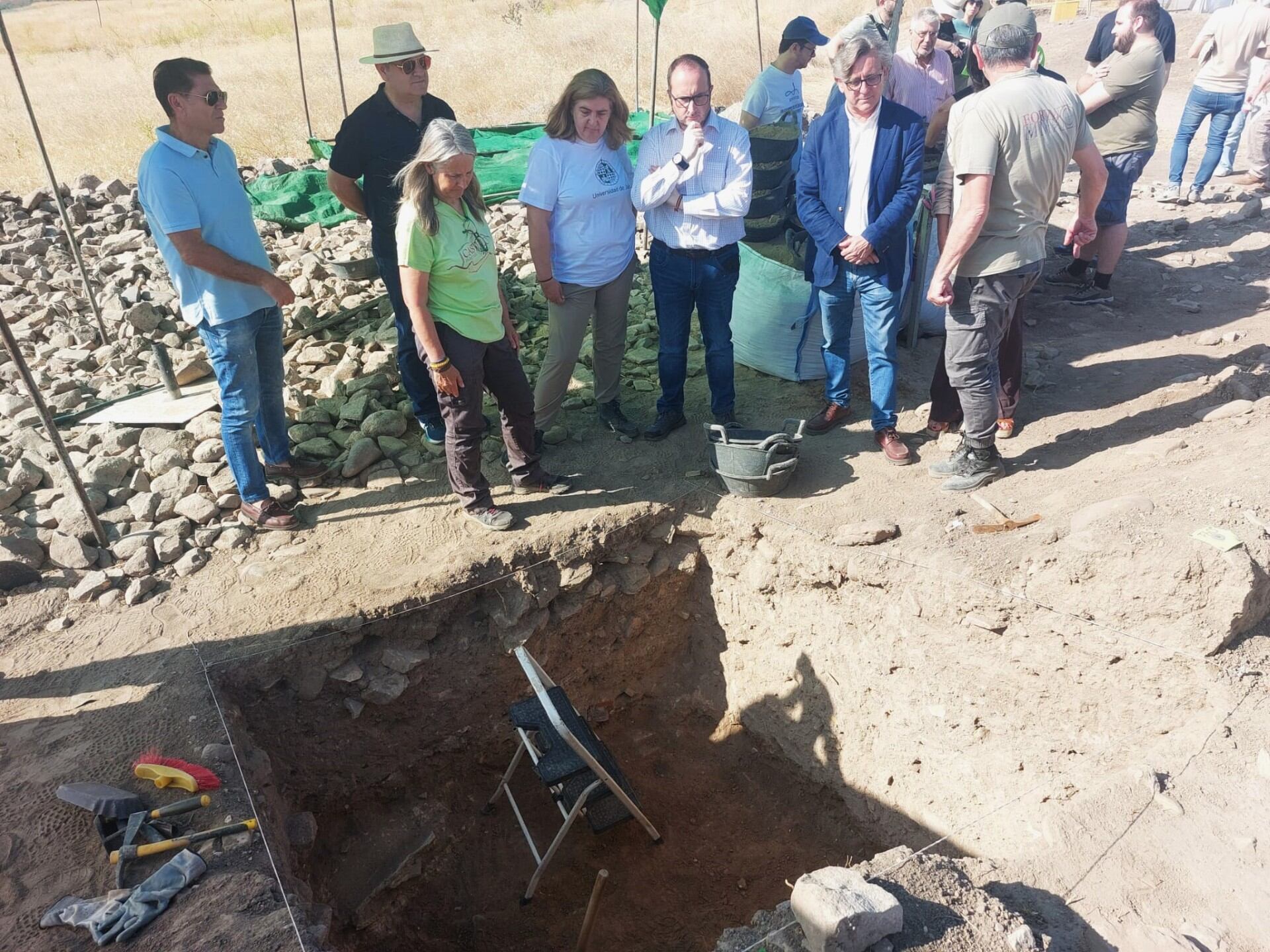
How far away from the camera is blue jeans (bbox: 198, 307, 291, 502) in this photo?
4039 millimetres

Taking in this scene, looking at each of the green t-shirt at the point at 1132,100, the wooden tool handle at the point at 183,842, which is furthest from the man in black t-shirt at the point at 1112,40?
the wooden tool handle at the point at 183,842

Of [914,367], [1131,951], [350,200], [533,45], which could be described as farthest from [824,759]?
[533,45]

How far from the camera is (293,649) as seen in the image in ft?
12.7

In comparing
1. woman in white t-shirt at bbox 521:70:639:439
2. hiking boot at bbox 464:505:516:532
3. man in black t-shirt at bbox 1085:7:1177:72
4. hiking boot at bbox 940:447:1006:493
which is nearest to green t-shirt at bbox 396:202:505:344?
woman in white t-shirt at bbox 521:70:639:439

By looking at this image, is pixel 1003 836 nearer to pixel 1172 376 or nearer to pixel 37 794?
pixel 1172 376

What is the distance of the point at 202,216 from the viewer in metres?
3.81

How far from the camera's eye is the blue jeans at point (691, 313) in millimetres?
4523

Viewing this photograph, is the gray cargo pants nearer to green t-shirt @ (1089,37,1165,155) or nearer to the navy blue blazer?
the navy blue blazer

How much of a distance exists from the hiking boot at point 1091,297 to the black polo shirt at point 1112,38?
166 centimetres

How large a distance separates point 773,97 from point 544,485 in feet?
10.9

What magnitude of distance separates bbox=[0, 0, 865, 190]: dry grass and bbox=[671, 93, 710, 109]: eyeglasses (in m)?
8.56

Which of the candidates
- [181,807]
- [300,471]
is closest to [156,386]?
[300,471]

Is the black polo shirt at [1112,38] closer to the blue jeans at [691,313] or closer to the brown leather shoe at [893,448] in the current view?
the brown leather shoe at [893,448]

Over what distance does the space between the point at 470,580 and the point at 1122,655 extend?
3002 mm
